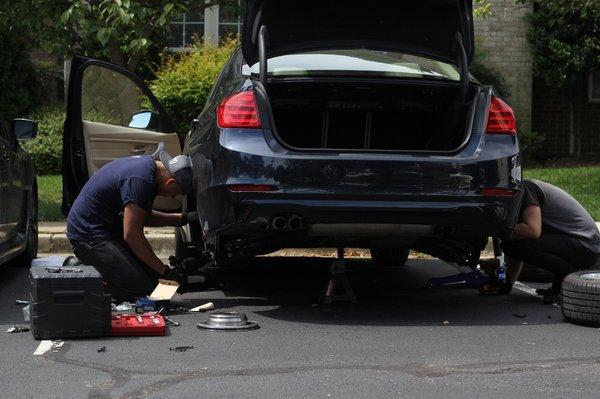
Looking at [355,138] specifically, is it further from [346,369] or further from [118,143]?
[346,369]

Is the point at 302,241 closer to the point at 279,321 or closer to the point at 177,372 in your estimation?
the point at 279,321

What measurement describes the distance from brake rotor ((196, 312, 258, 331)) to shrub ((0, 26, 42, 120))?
41.8 ft

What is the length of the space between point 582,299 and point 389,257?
9.37 feet

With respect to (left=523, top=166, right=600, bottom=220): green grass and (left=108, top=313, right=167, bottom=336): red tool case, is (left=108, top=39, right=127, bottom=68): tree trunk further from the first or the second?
(left=108, top=313, right=167, bottom=336): red tool case

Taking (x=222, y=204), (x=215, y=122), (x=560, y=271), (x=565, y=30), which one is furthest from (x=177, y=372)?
(x=565, y=30)

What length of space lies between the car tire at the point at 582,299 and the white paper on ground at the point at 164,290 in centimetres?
245

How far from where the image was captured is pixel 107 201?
24.0ft

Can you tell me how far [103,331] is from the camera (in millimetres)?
6176

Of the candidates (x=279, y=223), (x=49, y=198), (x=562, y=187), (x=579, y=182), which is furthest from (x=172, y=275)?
(x=579, y=182)

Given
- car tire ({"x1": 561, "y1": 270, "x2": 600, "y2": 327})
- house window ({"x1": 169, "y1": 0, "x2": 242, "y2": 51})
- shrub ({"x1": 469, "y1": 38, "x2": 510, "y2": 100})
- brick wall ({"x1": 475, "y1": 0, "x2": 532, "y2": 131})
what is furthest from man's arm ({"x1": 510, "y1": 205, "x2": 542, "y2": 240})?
house window ({"x1": 169, "y1": 0, "x2": 242, "y2": 51})

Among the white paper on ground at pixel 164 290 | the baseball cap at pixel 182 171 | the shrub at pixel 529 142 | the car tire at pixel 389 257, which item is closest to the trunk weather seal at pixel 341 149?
the baseball cap at pixel 182 171

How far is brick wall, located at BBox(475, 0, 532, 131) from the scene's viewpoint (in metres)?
18.8

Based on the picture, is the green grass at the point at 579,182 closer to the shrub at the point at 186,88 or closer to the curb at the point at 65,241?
the curb at the point at 65,241

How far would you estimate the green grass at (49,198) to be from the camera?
11750 mm
